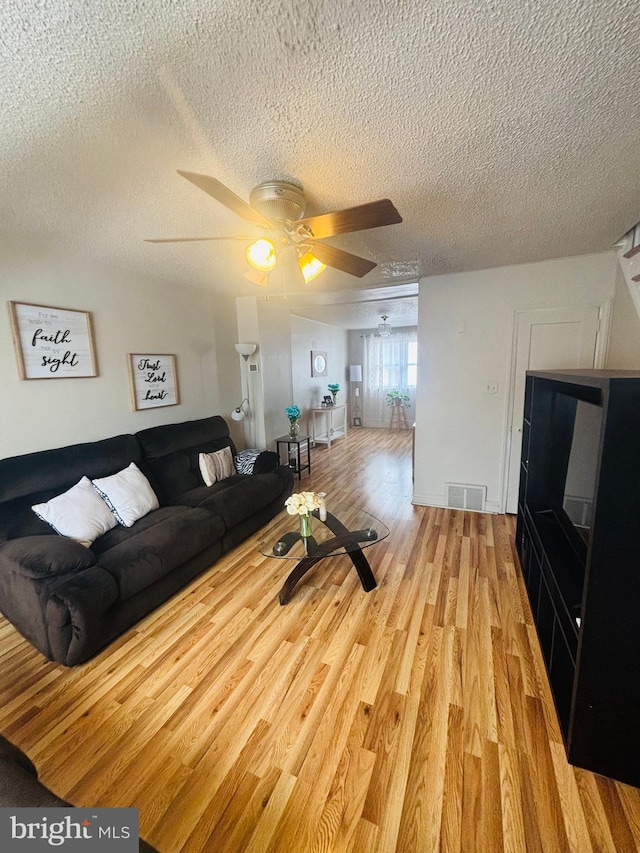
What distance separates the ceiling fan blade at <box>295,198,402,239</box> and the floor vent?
2825 mm

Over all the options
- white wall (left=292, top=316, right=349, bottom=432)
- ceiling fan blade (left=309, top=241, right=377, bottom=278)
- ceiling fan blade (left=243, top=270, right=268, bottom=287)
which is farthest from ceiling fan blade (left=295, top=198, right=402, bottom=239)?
white wall (left=292, top=316, right=349, bottom=432)

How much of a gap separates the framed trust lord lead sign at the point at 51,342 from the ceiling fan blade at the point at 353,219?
2.04 metres

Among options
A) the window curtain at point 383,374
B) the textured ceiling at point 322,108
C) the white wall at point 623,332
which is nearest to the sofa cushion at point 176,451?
the textured ceiling at point 322,108

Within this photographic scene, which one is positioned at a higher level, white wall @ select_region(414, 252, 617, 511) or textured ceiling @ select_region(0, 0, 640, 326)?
textured ceiling @ select_region(0, 0, 640, 326)

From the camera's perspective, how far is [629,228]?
219cm

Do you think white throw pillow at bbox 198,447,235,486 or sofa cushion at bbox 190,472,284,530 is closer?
sofa cushion at bbox 190,472,284,530

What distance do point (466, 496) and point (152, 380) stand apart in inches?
134

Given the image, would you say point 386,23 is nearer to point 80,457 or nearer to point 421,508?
point 80,457

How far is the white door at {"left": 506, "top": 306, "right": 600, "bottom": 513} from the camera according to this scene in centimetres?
287

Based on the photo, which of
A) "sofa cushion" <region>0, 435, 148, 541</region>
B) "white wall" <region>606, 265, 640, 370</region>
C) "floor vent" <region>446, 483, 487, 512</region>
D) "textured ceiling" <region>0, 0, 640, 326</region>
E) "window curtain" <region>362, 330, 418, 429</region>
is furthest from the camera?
"window curtain" <region>362, 330, 418, 429</region>

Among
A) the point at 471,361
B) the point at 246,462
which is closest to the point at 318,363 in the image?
the point at 246,462

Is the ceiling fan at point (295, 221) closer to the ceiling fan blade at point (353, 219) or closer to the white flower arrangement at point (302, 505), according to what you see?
the ceiling fan blade at point (353, 219)

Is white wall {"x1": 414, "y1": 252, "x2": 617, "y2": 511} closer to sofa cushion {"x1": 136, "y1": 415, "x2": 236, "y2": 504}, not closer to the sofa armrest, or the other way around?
sofa cushion {"x1": 136, "y1": 415, "x2": 236, "y2": 504}

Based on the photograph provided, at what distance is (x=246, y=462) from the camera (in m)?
3.54
